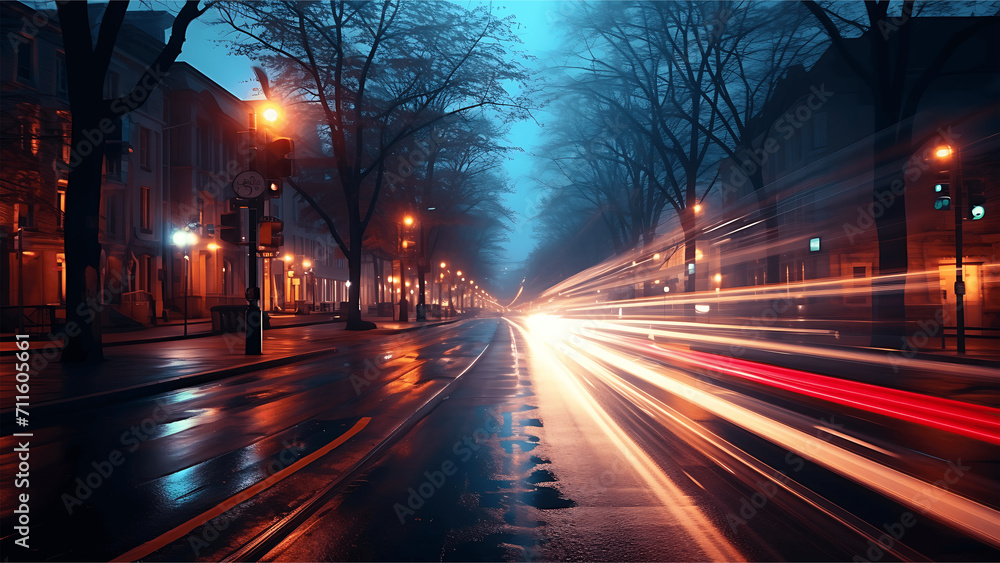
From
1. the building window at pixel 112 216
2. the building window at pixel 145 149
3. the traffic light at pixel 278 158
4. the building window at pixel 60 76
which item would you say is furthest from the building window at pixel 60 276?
the traffic light at pixel 278 158

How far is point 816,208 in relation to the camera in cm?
4362

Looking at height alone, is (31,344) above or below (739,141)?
below

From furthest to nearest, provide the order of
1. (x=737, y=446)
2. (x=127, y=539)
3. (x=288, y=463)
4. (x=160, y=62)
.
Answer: (x=160, y=62) < (x=737, y=446) < (x=288, y=463) < (x=127, y=539)

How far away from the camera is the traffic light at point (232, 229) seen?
17.2m

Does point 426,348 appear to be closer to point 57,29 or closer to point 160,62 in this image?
point 160,62

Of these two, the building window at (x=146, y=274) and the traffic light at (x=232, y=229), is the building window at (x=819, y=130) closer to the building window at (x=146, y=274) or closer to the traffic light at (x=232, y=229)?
the traffic light at (x=232, y=229)

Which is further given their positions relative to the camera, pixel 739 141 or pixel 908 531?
pixel 739 141

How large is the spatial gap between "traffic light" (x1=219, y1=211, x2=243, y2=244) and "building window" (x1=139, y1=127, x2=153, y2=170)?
2593cm

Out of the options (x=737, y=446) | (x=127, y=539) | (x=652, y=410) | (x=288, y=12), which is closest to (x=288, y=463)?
(x=127, y=539)

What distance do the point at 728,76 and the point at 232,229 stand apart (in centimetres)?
2288

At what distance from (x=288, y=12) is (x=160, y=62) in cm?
1397

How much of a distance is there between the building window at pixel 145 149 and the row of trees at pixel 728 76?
911 inches

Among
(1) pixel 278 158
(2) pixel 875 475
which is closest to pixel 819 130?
(1) pixel 278 158

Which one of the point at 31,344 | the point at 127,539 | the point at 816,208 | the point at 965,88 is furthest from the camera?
the point at 816,208
